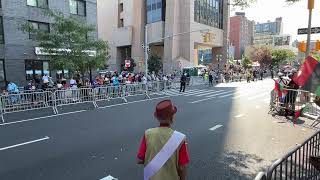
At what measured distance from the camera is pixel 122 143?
8.23 m

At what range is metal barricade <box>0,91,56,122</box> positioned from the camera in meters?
13.3

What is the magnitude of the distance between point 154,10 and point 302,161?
5705 centimetres

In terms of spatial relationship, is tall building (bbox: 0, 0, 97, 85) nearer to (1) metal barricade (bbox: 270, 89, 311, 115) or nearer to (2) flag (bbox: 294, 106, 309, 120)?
(1) metal barricade (bbox: 270, 89, 311, 115)

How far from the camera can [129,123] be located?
11.2 meters

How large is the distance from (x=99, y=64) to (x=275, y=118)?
1323 cm

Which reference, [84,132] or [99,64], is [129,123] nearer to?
[84,132]

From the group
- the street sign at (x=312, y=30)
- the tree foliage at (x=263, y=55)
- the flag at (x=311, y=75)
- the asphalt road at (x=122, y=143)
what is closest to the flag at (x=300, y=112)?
the asphalt road at (x=122, y=143)

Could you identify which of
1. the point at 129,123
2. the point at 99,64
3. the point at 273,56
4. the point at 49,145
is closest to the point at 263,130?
the point at 129,123

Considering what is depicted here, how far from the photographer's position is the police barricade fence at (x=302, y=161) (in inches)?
155

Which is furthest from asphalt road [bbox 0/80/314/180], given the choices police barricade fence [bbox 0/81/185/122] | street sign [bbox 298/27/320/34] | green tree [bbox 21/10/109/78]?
green tree [bbox 21/10/109/78]

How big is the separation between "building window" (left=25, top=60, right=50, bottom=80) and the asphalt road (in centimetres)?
1238

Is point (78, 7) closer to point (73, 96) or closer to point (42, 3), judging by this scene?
point (42, 3)

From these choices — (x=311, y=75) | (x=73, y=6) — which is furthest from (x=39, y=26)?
(x=311, y=75)

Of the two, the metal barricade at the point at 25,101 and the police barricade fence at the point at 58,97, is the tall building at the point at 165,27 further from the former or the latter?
the metal barricade at the point at 25,101
